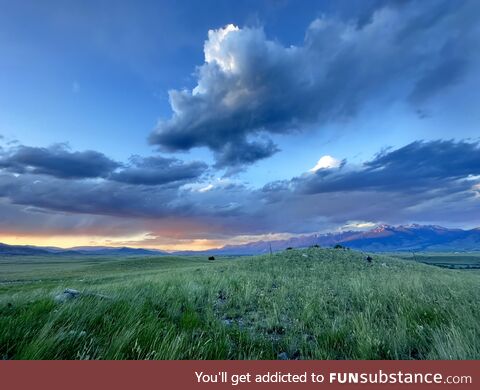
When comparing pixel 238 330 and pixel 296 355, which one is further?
pixel 238 330

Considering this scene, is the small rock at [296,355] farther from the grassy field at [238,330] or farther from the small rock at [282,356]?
the small rock at [282,356]

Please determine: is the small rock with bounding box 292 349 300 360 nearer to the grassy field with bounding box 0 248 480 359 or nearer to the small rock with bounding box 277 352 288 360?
the grassy field with bounding box 0 248 480 359

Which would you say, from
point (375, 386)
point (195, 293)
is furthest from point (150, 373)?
point (195, 293)

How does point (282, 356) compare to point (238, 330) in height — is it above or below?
below

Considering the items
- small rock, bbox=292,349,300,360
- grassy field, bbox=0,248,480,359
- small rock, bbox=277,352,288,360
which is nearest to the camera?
grassy field, bbox=0,248,480,359

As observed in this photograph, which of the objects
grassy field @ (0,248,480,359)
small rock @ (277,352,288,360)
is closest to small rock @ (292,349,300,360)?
grassy field @ (0,248,480,359)

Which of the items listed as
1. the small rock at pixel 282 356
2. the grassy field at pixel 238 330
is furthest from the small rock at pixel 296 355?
the small rock at pixel 282 356


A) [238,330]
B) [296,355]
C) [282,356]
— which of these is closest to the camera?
[282,356]

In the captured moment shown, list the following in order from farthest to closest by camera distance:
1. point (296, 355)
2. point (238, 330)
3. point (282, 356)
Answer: point (238, 330), point (296, 355), point (282, 356)

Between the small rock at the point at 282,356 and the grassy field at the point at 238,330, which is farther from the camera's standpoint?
the small rock at the point at 282,356

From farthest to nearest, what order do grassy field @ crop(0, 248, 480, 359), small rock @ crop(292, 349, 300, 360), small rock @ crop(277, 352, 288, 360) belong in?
small rock @ crop(292, 349, 300, 360) < small rock @ crop(277, 352, 288, 360) < grassy field @ crop(0, 248, 480, 359)

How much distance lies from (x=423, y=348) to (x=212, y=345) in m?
3.61

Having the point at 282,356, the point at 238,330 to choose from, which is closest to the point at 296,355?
the point at 282,356

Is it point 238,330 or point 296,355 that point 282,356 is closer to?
point 296,355
